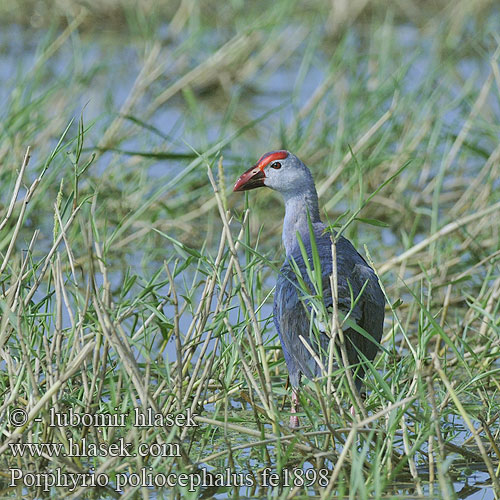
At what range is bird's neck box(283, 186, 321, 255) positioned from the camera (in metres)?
4.34

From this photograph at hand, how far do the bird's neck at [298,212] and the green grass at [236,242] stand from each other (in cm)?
22

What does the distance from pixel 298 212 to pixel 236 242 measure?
36.8 inches

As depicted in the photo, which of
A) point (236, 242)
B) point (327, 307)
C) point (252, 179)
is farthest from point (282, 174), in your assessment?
point (327, 307)

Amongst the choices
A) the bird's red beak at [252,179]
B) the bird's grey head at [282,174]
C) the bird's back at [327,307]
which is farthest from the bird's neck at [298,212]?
the bird's back at [327,307]

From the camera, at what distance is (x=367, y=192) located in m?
6.41

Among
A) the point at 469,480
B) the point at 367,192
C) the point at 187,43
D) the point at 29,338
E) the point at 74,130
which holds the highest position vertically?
the point at 187,43

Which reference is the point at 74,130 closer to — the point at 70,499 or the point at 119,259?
the point at 119,259

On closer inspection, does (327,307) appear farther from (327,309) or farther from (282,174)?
(282,174)

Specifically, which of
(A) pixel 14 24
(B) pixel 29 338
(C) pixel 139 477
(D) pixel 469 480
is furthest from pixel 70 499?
(A) pixel 14 24

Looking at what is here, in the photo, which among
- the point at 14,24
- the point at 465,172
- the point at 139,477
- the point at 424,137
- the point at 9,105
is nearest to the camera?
the point at 139,477

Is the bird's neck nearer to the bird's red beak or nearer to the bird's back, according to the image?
the bird's red beak

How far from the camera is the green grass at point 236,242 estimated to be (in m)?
3.09

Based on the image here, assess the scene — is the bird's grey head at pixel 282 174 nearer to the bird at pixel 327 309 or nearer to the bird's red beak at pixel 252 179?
the bird's red beak at pixel 252 179

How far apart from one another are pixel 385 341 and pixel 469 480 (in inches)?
49.0
